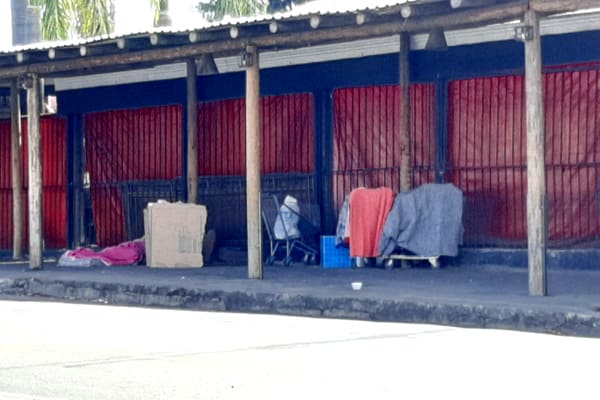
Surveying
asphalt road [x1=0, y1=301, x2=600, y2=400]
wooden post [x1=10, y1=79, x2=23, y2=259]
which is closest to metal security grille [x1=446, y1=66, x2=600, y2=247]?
asphalt road [x1=0, y1=301, x2=600, y2=400]

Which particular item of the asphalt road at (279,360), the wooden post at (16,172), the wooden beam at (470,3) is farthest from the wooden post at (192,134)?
the wooden beam at (470,3)

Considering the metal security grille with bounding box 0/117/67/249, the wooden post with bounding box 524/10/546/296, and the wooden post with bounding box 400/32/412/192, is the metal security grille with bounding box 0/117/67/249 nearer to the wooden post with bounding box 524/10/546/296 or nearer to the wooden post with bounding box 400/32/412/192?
the wooden post with bounding box 400/32/412/192

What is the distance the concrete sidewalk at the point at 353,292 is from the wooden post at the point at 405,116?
1580 millimetres

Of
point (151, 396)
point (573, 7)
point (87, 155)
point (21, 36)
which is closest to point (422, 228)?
point (573, 7)

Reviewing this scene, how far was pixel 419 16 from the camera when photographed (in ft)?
51.9

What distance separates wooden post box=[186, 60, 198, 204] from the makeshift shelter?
0.04 m

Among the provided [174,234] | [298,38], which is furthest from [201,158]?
[298,38]

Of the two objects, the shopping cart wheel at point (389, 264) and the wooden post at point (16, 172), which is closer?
the shopping cart wheel at point (389, 264)

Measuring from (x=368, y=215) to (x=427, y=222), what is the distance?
3.38ft

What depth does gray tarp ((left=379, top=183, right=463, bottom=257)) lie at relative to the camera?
18328 mm

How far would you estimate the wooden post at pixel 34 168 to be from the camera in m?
19.6

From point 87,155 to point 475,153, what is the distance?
28.5 feet

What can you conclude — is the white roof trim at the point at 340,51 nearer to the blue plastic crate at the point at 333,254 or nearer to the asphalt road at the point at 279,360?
the blue plastic crate at the point at 333,254

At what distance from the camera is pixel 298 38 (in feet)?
55.2
